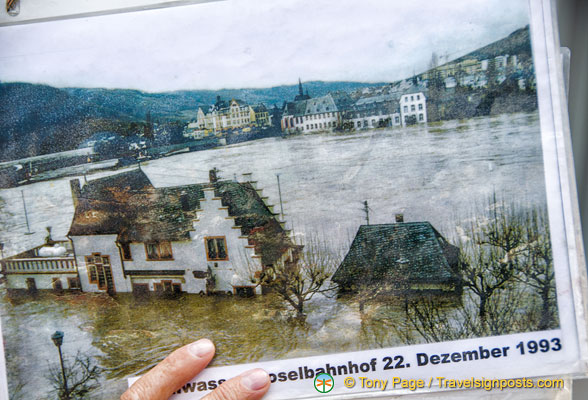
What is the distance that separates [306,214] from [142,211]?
43 centimetres

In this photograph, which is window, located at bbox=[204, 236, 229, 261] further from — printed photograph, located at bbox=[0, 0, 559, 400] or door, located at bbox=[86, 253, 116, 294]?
door, located at bbox=[86, 253, 116, 294]

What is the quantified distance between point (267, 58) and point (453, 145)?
533mm

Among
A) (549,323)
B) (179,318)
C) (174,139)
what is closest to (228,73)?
(174,139)

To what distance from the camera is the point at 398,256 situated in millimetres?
1009

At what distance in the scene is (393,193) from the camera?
1.00 meters

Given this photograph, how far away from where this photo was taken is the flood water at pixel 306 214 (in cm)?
100

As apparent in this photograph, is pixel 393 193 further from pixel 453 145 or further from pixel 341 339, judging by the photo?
pixel 341 339

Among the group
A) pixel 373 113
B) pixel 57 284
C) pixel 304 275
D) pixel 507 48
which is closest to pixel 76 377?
pixel 57 284

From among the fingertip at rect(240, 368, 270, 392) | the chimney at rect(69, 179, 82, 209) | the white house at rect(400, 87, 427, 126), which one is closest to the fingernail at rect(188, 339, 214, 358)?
the fingertip at rect(240, 368, 270, 392)

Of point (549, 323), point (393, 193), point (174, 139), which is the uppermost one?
point (174, 139)

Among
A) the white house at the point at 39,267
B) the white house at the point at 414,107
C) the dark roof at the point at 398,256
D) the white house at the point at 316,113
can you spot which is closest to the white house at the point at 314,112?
the white house at the point at 316,113

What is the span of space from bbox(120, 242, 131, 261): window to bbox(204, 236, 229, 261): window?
0.66 ft

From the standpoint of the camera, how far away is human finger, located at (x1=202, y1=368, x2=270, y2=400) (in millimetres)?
946

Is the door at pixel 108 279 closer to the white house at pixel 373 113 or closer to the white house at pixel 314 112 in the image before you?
the white house at pixel 314 112
